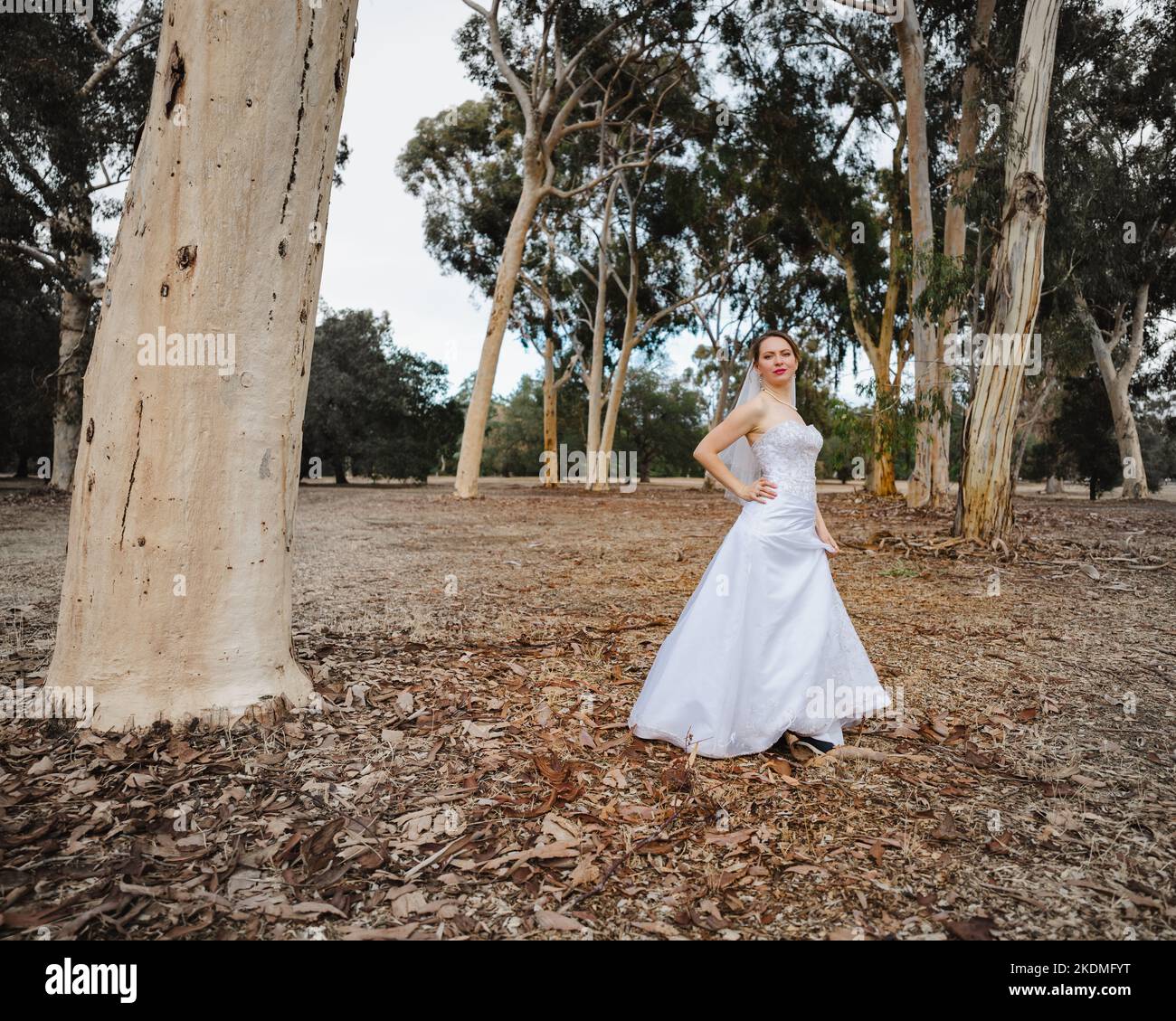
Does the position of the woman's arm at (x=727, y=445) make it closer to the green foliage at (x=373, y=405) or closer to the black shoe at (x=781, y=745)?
the black shoe at (x=781, y=745)

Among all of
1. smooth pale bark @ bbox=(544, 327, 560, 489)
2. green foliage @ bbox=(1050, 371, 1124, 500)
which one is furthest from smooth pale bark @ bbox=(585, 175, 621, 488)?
green foliage @ bbox=(1050, 371, 1124, 500)

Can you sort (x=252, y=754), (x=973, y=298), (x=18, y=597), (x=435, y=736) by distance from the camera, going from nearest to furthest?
(x=252, y=754) < (x=435, y=736) < (x=18, y=597) < (x=973, y=298)

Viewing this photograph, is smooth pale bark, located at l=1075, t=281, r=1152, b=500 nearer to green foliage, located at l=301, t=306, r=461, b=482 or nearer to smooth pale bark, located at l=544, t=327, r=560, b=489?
smooth pale bark, located at l=544, t=327, r=560, b=489

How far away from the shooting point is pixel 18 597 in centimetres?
530

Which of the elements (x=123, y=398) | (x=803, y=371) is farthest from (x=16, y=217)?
(x=803, y=371)

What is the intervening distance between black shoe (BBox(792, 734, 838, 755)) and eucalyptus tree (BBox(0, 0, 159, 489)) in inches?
642

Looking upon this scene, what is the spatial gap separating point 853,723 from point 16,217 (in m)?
18.4

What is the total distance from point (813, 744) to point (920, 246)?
1243cm

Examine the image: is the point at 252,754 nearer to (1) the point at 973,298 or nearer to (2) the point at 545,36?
(1) the point at 973,298

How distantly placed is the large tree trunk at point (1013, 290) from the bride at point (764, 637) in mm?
6030

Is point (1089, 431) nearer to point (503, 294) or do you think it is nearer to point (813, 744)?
point (503, 294)

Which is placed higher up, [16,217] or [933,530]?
[16,217]

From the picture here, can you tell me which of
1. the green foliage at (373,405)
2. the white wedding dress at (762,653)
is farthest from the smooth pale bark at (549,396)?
the white wedding dress at (762,653)

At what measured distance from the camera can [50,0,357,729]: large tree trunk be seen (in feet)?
9.00
